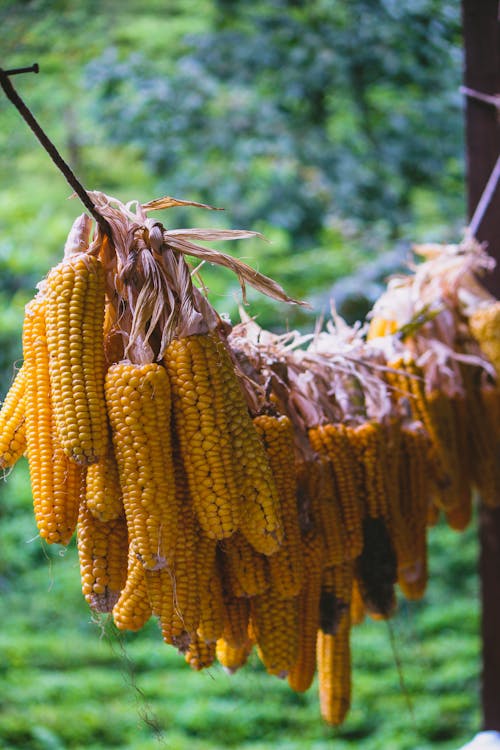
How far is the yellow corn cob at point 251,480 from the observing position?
1.35 meters

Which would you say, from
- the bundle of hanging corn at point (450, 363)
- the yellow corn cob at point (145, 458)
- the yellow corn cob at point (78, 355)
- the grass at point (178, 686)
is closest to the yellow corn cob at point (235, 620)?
the yellow corn cob at point (145, 458)

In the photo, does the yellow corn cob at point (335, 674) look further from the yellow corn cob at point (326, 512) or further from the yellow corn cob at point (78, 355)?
the yellow corn cob at point (78, 355)

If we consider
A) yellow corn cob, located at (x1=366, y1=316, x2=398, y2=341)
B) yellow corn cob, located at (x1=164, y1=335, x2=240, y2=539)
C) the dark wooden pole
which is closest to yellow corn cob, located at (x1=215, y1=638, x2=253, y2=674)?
yellow corn cob, located at (x1=164, y1=335, x2=240, y2=539)

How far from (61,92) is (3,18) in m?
1.31

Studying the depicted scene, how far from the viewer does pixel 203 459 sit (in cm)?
130

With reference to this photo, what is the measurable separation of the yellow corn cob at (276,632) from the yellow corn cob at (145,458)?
1.33 feet

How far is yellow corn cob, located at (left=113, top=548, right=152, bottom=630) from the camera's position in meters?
1.36

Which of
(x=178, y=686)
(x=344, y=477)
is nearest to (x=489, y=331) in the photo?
(x=344, y=477)

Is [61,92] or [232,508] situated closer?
[232,508]

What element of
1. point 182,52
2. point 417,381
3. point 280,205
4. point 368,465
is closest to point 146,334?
point 368,465

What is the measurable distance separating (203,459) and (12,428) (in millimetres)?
385

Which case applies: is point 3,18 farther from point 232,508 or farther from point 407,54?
point 232,508

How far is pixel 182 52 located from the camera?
6.34 meters

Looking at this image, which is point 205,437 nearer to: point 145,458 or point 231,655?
point 145,458
